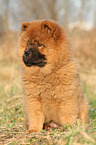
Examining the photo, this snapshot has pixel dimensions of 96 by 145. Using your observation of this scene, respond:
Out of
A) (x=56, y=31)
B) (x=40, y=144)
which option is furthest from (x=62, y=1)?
(x=40, y=144)

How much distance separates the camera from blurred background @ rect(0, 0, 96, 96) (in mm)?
8771

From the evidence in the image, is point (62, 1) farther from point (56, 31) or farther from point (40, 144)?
point (40, 144)

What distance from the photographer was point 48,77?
3250mm

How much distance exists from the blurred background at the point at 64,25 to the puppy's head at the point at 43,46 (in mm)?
1135

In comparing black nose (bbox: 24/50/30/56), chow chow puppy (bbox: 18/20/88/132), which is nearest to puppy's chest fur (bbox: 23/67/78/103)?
chow chow puppy (bbox: 18/20/88/132)

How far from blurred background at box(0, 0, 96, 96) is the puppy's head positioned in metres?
1.14

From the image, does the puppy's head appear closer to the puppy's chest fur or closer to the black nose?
the black nose

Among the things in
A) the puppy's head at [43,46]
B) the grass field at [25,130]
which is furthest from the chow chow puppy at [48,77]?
the grass field at [25,130]

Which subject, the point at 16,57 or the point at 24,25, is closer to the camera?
the point at 24,25

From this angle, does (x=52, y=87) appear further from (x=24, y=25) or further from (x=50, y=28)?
(x=24, y=25)

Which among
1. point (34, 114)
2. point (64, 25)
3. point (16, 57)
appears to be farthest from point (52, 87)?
point (64, 25)

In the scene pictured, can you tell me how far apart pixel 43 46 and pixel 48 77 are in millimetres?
540

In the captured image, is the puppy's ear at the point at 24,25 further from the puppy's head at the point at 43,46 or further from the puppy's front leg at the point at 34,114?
the puppy's front leg at the point at 34,114

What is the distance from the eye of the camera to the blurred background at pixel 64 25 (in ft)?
28.8
